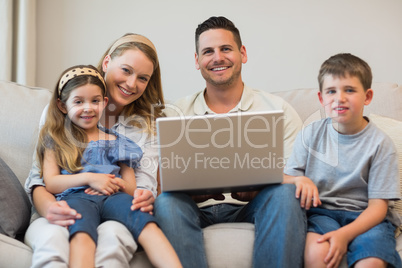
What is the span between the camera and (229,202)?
1794mm

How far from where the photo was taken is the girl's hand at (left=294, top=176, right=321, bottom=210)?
146 centimetres

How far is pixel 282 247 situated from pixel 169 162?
1.35 feet

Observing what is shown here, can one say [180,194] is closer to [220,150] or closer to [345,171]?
[220,150]

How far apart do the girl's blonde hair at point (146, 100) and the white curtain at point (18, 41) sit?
25.1 inches

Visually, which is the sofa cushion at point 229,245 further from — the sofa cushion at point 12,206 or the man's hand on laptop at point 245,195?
the sofa cushion at point 12,206

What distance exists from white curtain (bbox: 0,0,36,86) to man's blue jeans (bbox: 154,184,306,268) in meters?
1.27

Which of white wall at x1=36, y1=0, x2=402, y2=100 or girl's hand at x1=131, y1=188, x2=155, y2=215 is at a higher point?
white wall at x1=36, y1=0, x2=402, y2=100

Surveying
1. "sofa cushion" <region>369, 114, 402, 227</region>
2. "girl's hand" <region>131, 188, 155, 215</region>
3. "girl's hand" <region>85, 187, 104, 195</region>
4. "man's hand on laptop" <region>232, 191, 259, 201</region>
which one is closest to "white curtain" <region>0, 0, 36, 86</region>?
"girl's hand" <region>85, 187, 104, 195</region>

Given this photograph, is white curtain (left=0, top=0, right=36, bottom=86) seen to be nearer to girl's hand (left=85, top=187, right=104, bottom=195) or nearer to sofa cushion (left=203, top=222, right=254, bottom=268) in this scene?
girl's hand (left=85, top=187, right=104, bottom=195)

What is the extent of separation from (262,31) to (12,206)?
163cm

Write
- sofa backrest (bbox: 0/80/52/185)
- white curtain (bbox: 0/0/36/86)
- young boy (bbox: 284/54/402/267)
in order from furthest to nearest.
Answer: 1. white curtain (bbox: 0/0/36/86)
2. sofa backrest (bbox: 0/80/52/185)
3. young boy (bbox: 284/54/402/267)

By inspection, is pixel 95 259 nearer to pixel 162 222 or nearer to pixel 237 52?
pixel 162 222

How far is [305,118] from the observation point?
2.08 meters

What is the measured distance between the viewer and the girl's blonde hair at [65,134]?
161 centimetres
